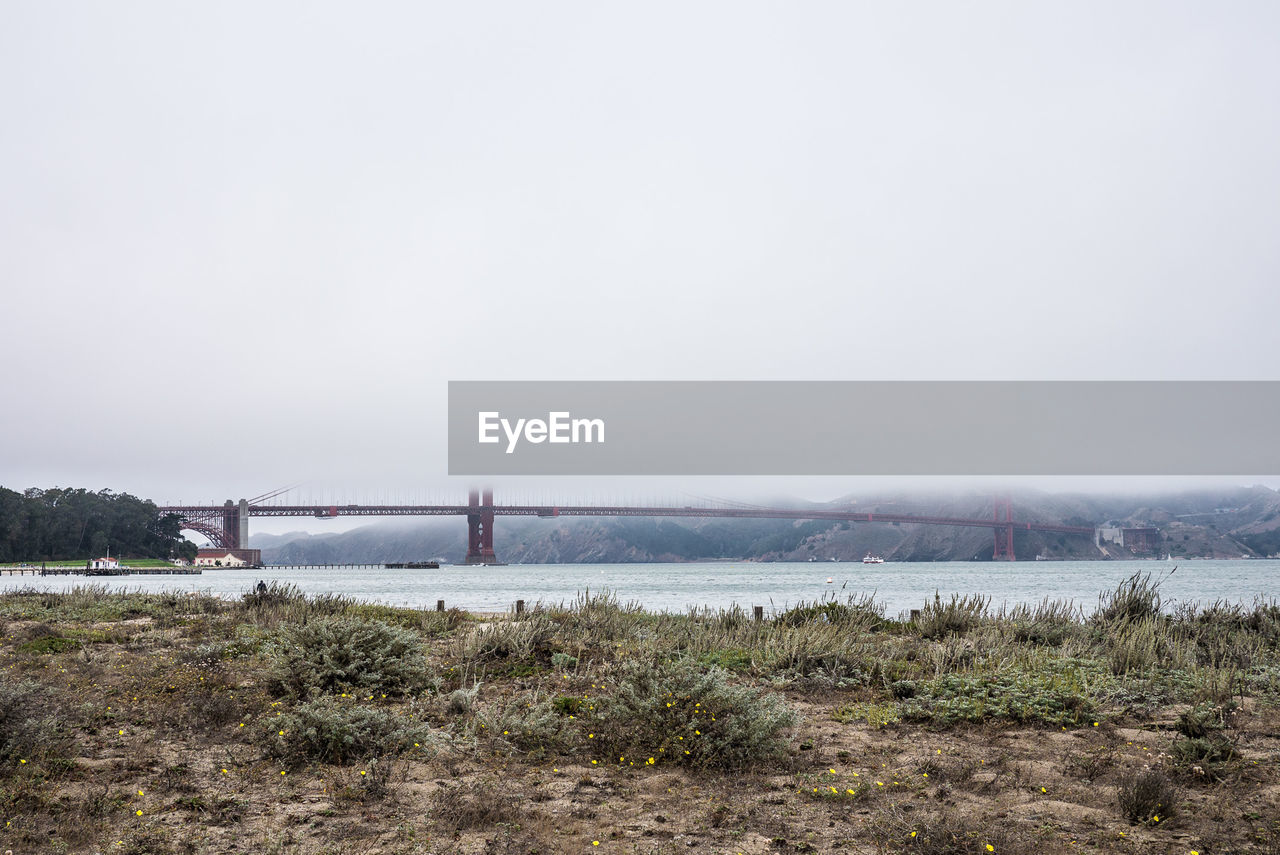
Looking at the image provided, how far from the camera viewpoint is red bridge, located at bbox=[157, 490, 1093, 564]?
283 feet

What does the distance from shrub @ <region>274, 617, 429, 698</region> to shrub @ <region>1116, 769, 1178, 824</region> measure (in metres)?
6.68

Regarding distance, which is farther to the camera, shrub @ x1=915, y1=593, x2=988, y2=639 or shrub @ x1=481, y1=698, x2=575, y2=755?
shrub @ x1=915, y1=593, x2=988, y2=639

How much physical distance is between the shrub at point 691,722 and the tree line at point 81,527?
361 feet

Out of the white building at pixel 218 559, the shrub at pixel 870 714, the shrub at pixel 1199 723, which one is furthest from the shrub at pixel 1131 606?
the white building at pixel 218 559

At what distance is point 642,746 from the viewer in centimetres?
716

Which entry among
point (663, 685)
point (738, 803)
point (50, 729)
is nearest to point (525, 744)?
point (663, 685)

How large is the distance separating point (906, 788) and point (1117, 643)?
645 cm

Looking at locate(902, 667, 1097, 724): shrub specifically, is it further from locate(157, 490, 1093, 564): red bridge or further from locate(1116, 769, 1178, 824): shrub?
locate(157, 490, 1093, 564): red bridge

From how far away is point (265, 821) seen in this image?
563 centimetres

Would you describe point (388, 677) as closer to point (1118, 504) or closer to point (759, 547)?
point (759, 547)

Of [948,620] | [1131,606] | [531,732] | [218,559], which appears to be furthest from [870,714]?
→ [218,559]

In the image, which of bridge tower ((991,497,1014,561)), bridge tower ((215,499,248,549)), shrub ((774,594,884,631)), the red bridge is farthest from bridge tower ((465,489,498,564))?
shrub ((774,594,884,631))

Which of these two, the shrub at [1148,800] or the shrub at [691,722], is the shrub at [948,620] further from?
the shrub at [1148,800]

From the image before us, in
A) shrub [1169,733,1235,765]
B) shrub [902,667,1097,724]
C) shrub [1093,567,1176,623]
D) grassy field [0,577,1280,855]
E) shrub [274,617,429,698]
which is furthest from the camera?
shrub [1093,567,1176,623]
